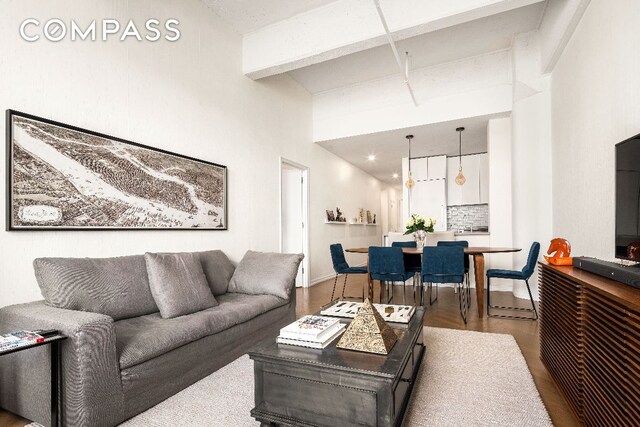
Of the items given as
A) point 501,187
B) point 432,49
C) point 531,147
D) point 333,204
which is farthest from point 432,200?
point 432,49

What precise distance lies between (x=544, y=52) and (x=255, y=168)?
397 centimetres

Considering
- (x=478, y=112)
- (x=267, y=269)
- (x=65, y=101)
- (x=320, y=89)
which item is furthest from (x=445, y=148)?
(x=65, y=101)

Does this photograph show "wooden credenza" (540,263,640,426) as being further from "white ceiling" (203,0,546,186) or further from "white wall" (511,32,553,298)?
"white ceiling" (203,0,546,186)

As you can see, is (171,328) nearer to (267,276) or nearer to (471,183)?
(267,276)

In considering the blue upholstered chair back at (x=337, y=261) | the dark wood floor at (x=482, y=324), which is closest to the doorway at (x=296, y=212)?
the dark wood floor at (x=482, y=324)

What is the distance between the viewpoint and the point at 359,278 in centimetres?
703

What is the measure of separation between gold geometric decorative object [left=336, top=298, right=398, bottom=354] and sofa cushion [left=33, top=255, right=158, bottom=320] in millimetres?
1580

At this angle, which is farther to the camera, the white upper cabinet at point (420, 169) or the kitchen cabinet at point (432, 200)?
the white upper cabinet at point (420, 169)

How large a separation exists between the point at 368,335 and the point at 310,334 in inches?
11.7

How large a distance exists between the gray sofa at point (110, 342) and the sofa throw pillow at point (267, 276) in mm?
401

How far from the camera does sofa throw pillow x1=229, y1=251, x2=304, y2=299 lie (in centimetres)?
317

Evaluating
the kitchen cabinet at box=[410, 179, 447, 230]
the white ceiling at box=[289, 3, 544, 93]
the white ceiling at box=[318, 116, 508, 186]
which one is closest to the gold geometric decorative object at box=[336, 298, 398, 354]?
the white ceiling at box=[289, 3, 544, 93]

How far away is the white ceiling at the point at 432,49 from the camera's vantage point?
4145 millimetres

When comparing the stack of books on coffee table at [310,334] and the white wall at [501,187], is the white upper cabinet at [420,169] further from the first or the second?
the stack of books on coffee table at [310,334]
